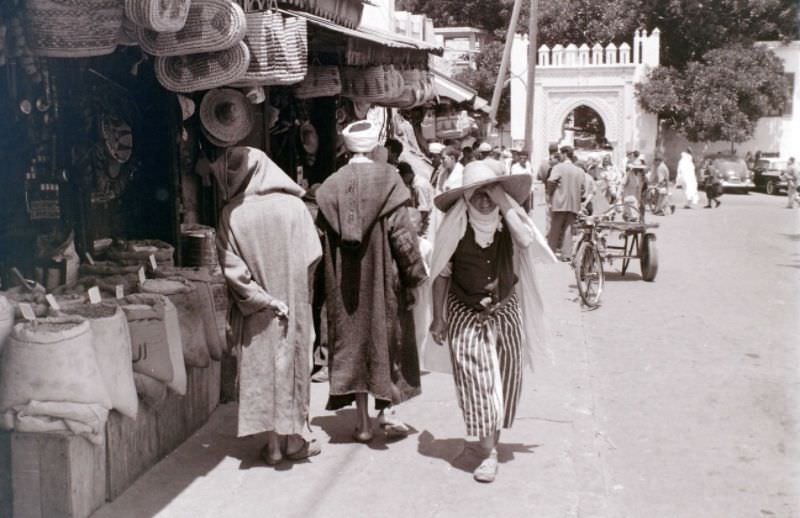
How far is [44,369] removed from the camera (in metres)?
4.19

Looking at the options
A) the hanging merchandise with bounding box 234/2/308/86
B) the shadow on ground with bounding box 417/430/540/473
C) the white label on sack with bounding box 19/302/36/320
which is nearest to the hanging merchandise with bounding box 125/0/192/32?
the hanging merchandise with bounding box 234/2/308/86

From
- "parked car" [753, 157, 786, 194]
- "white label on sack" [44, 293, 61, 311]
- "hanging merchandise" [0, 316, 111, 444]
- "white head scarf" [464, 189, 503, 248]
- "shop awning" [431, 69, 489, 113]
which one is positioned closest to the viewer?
"hanging merchandise" [0, 316, 111, 444]

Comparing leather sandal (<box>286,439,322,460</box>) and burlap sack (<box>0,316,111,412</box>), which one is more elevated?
burlap sack (<box>0,316,111,412</box>)

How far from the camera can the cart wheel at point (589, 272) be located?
11.1 m

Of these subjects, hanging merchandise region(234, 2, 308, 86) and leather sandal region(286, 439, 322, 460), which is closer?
leather sandal region(286, 439, 322, 460)

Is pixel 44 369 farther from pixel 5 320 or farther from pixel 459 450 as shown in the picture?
pixel 459 450

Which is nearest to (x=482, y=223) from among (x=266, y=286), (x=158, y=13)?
(x=266, y=286)

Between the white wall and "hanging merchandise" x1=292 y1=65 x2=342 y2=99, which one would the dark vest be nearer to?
"hanging merchandise" x1=292 y1=65 x2=342 y2=99

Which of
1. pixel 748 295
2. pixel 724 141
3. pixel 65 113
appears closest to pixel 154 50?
pixel 65 113

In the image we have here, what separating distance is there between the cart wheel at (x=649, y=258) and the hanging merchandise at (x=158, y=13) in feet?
29.9

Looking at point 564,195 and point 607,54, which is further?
point 607,54

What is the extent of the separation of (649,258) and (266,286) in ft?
28.8

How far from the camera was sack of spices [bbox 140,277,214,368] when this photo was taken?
545 cm

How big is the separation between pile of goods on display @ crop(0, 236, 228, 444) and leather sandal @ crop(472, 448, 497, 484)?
163cm
